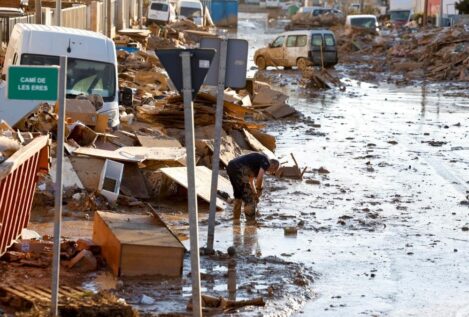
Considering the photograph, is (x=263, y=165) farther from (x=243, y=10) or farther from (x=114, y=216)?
(x=243, y=10)

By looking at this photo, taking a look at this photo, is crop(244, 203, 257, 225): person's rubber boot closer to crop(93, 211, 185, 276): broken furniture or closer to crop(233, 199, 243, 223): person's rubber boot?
crop(233, 199, 243, 223): person's rubber boot

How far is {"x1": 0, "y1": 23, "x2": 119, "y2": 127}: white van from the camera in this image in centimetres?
2000

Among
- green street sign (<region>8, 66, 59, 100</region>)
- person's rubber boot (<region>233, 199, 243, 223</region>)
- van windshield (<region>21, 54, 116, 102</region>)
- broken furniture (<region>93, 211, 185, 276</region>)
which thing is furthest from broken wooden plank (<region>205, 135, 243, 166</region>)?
green street sign (<region>8, 66, 59, 100</region>)

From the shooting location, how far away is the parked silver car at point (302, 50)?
A: 5050 cm

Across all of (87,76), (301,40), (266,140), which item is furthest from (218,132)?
(301,40)

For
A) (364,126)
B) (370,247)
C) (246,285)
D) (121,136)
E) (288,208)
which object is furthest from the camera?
(364,126)

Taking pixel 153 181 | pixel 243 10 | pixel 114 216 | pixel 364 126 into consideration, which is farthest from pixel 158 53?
pixel 243 10

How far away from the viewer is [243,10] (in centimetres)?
13725

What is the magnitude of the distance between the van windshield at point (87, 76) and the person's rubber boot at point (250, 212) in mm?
5176

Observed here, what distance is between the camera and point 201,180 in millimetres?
17891

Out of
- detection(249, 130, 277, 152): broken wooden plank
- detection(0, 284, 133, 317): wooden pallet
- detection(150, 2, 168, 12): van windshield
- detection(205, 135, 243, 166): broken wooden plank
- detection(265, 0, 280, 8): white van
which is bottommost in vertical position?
detection(265, 0, 280, 8): white van

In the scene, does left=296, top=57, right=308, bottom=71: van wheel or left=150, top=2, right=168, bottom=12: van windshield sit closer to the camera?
left=296, top=57, right=308, bottom=71: van wheel

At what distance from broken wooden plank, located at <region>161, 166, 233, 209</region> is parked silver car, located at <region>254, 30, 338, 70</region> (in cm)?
3203

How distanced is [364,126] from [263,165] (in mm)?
14437
